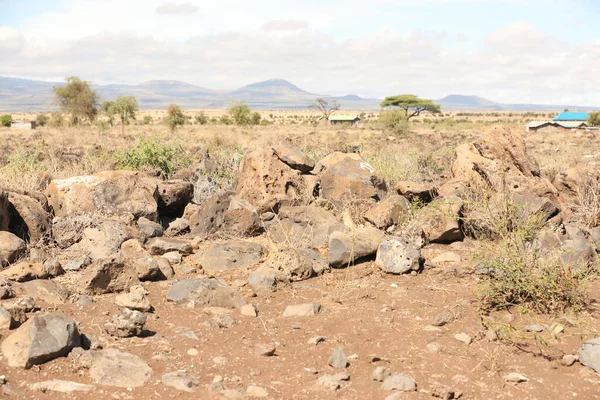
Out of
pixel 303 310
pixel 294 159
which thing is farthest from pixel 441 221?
pixel 303 310

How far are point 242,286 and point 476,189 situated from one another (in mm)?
4081

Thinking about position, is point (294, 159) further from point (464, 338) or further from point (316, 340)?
point (464, 338)

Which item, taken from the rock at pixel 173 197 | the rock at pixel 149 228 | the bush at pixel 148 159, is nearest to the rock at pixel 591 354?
the rock at pixel 149 228

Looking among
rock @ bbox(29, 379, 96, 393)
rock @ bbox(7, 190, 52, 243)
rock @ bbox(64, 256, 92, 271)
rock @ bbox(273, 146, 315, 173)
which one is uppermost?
rock @ bbox(273, 146, 315, 173)

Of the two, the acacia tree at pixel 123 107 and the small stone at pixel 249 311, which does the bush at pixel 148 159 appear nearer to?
the small stone at pixel 249 311

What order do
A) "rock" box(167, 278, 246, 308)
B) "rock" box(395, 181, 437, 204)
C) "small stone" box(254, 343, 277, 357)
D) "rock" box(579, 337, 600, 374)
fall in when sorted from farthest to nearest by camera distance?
1. "rock" box(395, 181, 437, 204)
2. "rock" box(167, 278, 246, 308)
3. "small stone" box(254, 343, 277, 357)
4. "rock" box(579, 337, 600, 374)

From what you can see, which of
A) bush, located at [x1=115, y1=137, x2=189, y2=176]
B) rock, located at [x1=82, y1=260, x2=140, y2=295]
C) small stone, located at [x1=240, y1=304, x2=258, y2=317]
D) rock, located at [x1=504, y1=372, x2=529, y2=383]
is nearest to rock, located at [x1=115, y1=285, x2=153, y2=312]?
rock, located at [x1=82, y1=260, x2=140, y2=295]

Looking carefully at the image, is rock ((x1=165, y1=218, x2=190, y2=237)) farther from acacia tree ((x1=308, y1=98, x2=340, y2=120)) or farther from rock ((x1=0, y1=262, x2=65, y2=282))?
acacia tree ((x1=308, y1=98, x2=340, y2=120))

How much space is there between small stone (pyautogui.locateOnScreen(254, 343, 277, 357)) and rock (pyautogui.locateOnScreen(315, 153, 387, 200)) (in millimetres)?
4165

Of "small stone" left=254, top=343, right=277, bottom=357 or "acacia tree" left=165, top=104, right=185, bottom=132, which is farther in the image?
"acacia tree" left=165, top=104, right=185, bottom=132

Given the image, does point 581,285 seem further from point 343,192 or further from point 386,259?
point 343,192

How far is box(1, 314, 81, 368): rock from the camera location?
4043mm

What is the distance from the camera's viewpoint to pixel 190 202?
365 inches

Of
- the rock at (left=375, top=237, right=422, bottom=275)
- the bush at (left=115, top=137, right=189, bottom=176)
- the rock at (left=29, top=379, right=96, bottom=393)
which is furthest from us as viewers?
the bush at (left=115, top=137, right=189, bottom=176)
